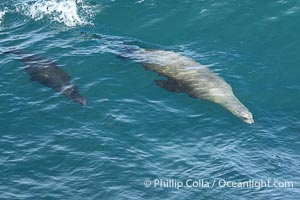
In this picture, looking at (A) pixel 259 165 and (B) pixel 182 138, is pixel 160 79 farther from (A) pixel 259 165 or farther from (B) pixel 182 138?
(A) pixel 259 165

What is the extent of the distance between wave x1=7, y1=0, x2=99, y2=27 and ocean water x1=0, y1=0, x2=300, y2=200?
0.05m

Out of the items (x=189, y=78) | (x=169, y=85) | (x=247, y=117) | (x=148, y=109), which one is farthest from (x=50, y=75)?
(x=247, y=117)

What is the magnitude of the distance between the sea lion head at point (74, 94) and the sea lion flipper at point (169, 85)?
8.40 feet

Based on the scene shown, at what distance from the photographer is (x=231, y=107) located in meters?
16.4

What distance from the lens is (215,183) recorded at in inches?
527

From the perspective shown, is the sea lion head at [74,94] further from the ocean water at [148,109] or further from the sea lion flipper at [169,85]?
the sea lion flipper at [169,85]

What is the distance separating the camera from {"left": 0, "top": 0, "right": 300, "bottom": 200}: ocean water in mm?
13523

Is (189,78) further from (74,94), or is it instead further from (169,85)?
(74,94)

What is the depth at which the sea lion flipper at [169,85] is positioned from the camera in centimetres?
1734

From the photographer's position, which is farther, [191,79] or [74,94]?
[191,79]

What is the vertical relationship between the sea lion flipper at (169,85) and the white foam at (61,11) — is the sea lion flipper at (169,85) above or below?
below

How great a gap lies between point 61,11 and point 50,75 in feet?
17.1

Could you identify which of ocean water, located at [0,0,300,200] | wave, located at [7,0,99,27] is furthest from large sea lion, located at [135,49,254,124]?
wave, located at [7,0,99,27]

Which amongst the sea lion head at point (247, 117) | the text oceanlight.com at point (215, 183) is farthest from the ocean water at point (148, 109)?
the sea lion head at point (247, 117)
